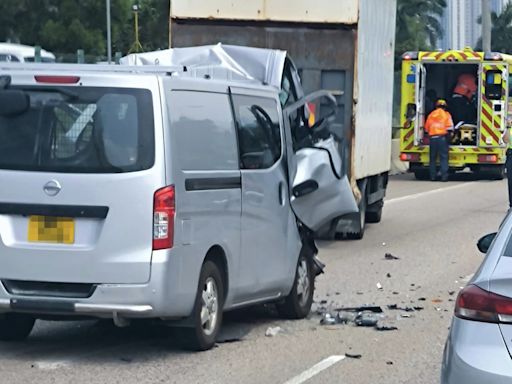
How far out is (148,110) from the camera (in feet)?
25.8

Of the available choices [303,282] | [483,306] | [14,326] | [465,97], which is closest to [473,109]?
[465,97]

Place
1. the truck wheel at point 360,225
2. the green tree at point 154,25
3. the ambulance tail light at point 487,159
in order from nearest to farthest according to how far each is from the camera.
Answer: the truck wheel at point 360,225 → the ambulance tail light at point 487,159 → the green tree at point 154,25

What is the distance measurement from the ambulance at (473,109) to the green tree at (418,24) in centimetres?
4174

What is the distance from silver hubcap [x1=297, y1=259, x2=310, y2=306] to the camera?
1009 cm

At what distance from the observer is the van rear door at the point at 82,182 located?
25.5 feet

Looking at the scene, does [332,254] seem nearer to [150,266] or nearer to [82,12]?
[150,266]

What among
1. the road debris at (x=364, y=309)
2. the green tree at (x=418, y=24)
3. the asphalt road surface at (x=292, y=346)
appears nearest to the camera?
the asphalt road surface at (x=292, y=346)

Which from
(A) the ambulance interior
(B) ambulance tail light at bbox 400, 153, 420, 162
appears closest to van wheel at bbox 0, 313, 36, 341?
(A) the ambulance interior

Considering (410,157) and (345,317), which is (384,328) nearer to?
(345,317)

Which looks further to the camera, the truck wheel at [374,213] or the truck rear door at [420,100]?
the truck rear door at [420,100]

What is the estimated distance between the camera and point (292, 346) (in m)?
8.99

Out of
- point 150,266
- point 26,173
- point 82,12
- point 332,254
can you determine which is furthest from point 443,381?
point 82,12

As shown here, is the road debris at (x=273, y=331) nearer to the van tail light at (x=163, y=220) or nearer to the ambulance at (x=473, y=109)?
the van tail light at (x=163, y=220)

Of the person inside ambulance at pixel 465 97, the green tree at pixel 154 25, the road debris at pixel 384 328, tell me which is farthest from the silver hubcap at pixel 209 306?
the green tree at pixel 154 25
